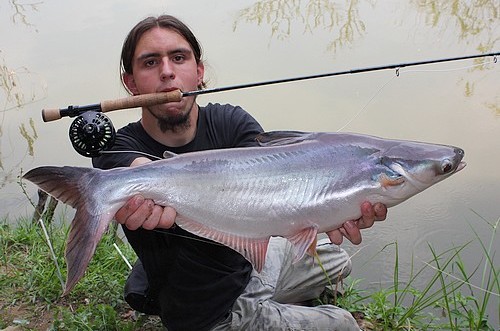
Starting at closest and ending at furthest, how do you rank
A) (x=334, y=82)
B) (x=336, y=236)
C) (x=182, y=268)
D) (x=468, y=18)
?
(x=336, y=236) → (x=182, y=268) → (x=334, y=82) → (x=468, y=18)

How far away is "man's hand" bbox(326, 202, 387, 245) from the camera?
215 centimetres

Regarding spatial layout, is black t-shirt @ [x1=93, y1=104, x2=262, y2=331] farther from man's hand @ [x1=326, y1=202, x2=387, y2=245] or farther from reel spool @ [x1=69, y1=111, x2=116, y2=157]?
man's hand @ [x1=326, y1=202, x2=387, y2=245]

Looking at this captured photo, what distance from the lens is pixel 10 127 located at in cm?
623

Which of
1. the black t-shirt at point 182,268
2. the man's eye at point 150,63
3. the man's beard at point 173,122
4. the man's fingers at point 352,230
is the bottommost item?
the black t-shirt at point 182,268

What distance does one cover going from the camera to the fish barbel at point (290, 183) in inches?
82.6

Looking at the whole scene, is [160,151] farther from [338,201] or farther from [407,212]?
[407,212]

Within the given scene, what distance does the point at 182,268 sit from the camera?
249 centimetres

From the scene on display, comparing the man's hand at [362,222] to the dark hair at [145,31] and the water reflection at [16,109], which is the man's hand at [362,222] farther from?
the water reflection at [16,109]

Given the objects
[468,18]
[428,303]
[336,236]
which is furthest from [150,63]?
[468,18]

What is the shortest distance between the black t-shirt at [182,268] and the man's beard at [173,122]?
3.4 inches

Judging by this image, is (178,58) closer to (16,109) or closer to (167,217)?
(167,217)

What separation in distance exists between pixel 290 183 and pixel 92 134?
2.85 feet

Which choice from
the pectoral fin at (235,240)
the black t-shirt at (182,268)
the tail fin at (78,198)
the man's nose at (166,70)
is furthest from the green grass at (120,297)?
Answer: the man's nose at (166,70)

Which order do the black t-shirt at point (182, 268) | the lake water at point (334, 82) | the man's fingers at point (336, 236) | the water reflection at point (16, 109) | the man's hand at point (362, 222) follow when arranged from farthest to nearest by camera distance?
the water reflection at point (16, 109) < the lake water at point (334, 82) < the black t-shirt at point (182, 268) < the man's fingers at point (336, 236) < the man's hand at point (362, 222)
